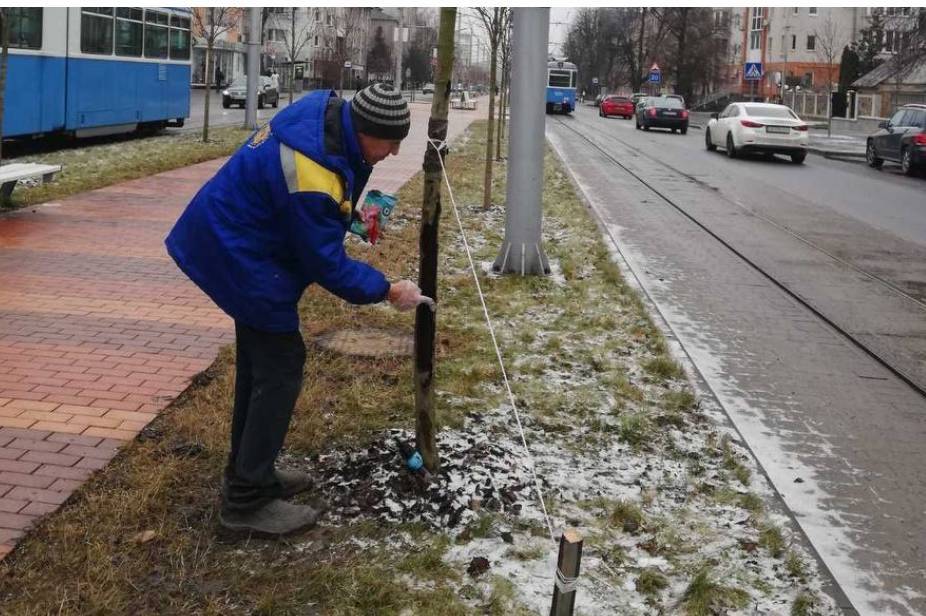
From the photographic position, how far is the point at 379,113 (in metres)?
3.44

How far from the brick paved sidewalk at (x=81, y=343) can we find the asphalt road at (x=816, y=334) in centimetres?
304

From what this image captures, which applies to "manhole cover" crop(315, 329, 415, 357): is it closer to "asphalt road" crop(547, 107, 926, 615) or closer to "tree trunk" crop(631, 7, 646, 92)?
"asphalt road" crop(547, 107, 926, 615)

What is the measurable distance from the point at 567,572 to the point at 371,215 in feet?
5.72

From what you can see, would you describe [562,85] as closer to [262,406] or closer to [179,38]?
[179,38]

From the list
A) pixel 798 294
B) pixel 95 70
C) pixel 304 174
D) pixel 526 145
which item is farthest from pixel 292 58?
pixel 304 174

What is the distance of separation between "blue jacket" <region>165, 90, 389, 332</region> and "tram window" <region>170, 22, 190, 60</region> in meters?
23.6

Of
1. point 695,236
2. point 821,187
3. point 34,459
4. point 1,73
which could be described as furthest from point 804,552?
point 821,187

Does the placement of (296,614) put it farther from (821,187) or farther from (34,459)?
(821,187)

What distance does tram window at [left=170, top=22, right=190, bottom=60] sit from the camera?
83.2 feet

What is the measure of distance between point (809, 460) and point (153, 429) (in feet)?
10.3

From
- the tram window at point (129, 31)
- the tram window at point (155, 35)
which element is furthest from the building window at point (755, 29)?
the tram window at point (129, 31)

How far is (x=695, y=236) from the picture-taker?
468 inches

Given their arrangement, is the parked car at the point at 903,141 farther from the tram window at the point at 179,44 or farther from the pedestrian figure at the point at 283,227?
the pedestrian figure at the point at 283,227

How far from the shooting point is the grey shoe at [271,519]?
3.73m
